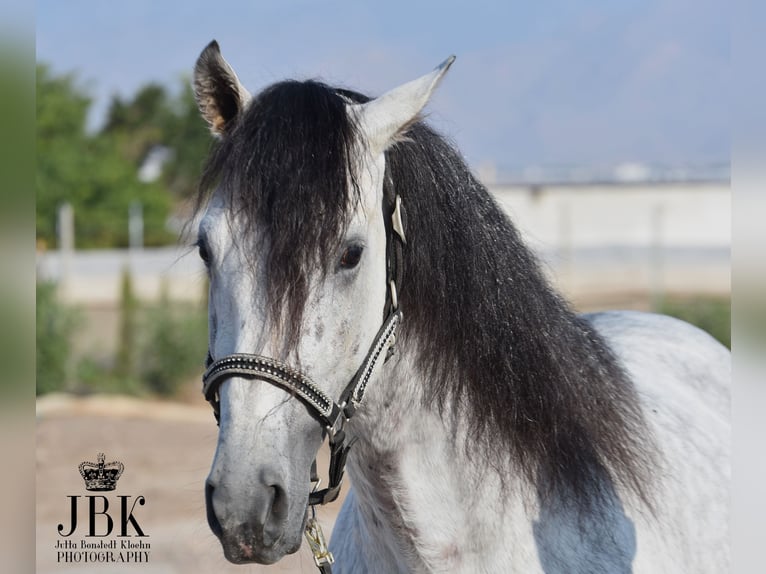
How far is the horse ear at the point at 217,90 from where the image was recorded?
2027 millimetres

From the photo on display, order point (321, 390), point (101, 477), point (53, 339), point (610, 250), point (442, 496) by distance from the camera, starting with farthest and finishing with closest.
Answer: point (610, 250), point (53, 339), point (101, 477), point (442, 496), point (321, 390)

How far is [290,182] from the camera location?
6.15 feet

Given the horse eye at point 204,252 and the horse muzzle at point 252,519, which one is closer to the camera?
the horse muzzle at point 252,519

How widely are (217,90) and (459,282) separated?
2.27 feet

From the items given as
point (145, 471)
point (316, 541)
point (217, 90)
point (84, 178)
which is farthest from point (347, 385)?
point (84, 178)

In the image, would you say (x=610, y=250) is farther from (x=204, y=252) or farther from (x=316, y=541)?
(x=204, y=252)

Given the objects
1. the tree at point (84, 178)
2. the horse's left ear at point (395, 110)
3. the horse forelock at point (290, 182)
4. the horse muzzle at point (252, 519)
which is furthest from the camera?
the tree at point (84, 178)

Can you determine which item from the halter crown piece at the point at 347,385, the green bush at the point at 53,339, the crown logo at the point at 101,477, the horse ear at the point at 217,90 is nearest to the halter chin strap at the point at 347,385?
the halter crown piece at the point at 347,385

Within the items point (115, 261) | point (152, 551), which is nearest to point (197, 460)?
point (152, 551)

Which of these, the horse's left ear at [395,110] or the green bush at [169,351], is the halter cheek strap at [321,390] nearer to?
the horse's left ear at [395,110]

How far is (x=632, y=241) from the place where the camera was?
23.3m

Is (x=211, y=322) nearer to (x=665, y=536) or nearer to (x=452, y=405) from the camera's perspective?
(x=452, y=405)

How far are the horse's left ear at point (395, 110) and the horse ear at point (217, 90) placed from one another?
28 cm

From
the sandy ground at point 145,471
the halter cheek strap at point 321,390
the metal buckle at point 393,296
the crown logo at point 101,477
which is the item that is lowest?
the sandy ground at point 145,471
